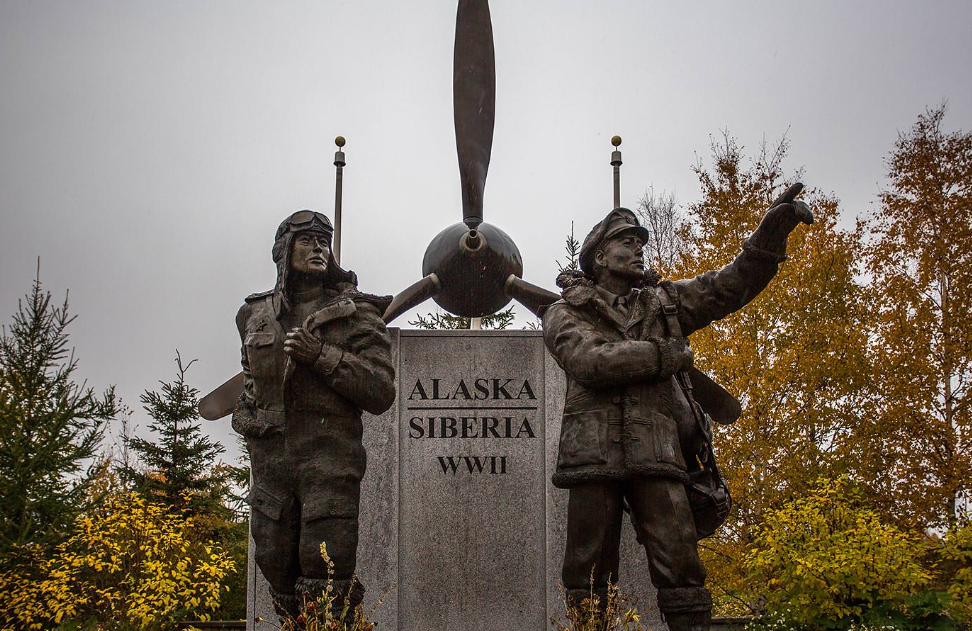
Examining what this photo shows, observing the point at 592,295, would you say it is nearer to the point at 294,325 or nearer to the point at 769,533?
the point at 294,325

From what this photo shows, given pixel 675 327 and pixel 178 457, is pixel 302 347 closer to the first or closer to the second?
pixel 675 327

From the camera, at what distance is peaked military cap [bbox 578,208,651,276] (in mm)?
4398

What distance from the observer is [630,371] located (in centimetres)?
399

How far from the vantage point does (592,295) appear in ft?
14.1

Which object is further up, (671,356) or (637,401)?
(671,356)

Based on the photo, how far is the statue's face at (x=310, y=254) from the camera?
423cm

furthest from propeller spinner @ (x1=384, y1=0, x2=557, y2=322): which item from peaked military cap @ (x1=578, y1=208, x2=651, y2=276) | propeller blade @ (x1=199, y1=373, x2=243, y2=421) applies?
peaked military cap @ (x1=578, y1=208, x2=651, y2=276)

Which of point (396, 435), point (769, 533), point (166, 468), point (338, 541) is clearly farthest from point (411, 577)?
point (166, 468)

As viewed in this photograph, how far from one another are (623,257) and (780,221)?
701 mm

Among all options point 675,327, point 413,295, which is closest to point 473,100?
point 413,295

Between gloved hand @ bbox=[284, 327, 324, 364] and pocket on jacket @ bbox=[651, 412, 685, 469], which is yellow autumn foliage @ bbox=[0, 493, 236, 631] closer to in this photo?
gloved hand @ bbox=[284, 327, 324, 364]

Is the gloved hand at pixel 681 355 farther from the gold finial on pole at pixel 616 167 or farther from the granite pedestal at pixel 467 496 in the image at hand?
the gold finial on pole at pixel 616 167

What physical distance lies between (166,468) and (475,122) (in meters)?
9.80

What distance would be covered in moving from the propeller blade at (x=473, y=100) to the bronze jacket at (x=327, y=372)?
11.0 feet
